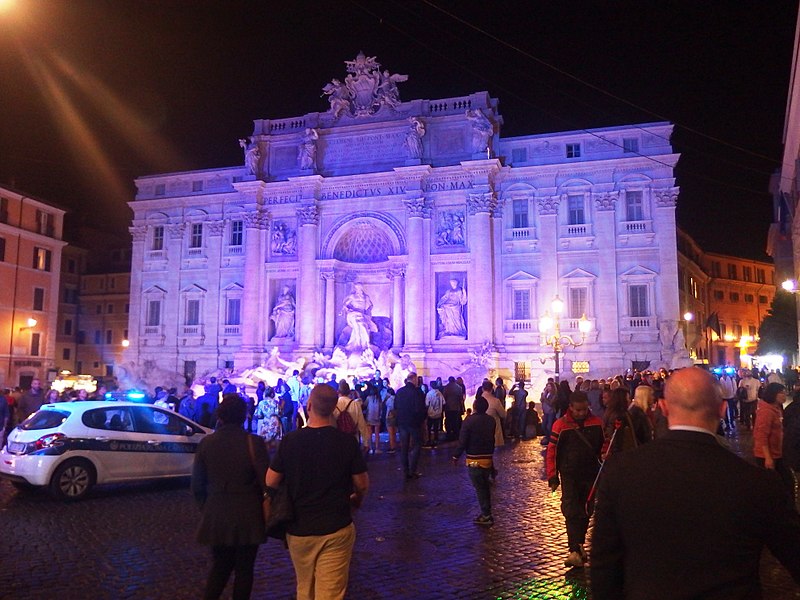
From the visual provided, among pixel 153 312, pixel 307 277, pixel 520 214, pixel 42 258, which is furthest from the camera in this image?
pixel 42 258

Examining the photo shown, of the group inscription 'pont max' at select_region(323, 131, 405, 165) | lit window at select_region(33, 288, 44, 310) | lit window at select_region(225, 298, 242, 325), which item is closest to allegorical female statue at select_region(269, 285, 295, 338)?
lit window at select_region(225, 298, 242, 325)

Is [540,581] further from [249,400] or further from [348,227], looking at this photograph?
[348,227]

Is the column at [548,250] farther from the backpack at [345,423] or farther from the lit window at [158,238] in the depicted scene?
the lit window at [158,238]

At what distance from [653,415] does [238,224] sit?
31.3 m

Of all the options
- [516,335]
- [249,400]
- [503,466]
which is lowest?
[503,466]

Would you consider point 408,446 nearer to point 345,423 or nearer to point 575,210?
point 345,423

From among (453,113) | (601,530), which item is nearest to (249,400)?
(601,530)

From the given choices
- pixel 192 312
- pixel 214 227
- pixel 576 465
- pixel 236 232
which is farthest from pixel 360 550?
pixel 214 227

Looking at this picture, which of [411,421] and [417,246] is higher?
[417,246]

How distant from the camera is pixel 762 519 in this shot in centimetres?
242

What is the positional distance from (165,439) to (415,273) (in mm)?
21854

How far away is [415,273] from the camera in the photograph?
106 feet

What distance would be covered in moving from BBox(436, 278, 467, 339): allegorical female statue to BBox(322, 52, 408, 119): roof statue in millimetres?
10505

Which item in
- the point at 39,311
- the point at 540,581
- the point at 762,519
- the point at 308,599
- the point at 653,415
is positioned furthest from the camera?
the point at 39,311
